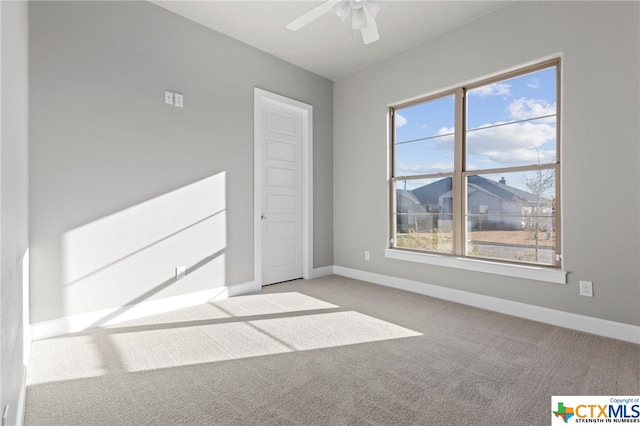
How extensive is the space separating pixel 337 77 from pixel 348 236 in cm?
245

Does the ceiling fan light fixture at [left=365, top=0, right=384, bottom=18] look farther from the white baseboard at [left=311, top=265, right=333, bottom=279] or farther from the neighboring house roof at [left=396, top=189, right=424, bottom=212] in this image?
the white baseboard at [left=311, top=265, right=333, bottom=279]

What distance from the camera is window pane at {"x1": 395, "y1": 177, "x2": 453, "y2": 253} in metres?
3.65

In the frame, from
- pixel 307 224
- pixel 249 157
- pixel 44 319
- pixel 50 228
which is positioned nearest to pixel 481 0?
pixel 249 157

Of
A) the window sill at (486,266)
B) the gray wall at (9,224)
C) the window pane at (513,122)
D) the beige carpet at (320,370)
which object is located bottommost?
the beige carpet at (320,370)

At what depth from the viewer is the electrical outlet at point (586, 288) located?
8.50 ft

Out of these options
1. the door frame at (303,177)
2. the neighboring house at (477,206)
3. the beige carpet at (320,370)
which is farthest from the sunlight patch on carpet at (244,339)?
the neighboring house at (477,206)

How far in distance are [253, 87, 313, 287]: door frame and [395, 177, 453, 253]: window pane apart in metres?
1.27

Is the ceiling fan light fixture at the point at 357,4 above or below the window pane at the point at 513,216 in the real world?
above

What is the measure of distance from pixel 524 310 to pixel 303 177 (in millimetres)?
3092

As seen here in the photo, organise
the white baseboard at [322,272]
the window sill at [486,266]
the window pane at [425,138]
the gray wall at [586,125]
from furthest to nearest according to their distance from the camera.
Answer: the white baseboard at [322,272] < the window pane at [425,138] < the window sill at [486,266] < the gray wall at [586,125]

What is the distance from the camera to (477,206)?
3381mm

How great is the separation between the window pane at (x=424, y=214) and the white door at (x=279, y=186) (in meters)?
1.41

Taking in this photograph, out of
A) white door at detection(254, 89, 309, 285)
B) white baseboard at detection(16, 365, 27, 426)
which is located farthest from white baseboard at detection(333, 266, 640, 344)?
white baseboard at detection(16, 365, 27, 426)

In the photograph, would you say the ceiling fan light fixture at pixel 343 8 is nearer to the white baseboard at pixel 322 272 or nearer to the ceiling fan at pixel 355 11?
the ceiling fan at pixel 355 11
